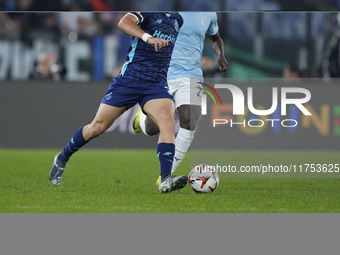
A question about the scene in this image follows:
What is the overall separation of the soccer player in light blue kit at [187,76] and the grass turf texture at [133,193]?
627 millimetres

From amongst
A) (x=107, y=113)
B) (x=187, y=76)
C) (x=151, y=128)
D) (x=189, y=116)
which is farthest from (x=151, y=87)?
(x=187, y=76)

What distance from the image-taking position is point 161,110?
23.0 ft

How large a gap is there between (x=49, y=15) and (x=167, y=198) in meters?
11.1

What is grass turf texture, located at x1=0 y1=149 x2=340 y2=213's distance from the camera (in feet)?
19.8

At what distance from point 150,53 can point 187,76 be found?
5.20ft

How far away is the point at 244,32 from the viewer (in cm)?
1658

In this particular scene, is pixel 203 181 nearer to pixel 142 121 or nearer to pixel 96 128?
pixel 96 128

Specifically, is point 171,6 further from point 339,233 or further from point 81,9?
point 339,233

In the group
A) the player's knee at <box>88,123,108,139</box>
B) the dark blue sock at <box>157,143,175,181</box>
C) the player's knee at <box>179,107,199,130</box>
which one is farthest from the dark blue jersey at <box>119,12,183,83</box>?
the player's knee at <box>179,107,199,130</box>

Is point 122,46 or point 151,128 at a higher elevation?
point 151,128

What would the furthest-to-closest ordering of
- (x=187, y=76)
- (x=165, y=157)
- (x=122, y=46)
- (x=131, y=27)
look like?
(x=122, y=46), (x=187, y=76), (x=165, y=157), (x=131, y=27)

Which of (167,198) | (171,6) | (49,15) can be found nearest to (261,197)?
(167,198)

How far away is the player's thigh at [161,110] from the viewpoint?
6.97 meters

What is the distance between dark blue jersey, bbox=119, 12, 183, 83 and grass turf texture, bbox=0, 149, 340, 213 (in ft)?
3.72
